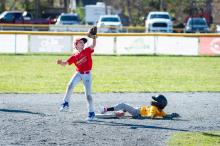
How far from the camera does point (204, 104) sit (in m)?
16.6

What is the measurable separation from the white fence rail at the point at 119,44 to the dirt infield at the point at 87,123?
15579 millimetres

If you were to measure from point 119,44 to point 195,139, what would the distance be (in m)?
22.7

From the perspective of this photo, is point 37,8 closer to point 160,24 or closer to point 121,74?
point 160,24

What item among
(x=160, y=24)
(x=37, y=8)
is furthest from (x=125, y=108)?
(x=37, y=8)

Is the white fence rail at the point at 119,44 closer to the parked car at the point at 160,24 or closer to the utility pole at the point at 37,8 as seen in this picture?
the parked car at the point at 160,24

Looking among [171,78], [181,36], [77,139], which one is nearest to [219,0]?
[181,36]

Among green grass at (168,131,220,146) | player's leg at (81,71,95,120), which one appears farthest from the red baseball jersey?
green grass at (168,131,220,146)

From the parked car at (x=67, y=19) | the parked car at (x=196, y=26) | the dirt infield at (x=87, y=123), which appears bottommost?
the parked car at (x=196, y=26)

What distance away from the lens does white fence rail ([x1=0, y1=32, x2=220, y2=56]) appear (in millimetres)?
33625

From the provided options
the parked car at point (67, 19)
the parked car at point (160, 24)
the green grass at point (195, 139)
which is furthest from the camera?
the parked car at point (67, 19)

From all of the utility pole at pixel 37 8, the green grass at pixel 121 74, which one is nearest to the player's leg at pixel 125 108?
the green grass at pixel 121 74

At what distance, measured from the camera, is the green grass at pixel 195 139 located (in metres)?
11.1

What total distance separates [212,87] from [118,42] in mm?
13754

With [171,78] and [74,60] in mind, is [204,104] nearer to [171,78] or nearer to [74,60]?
[74,60]
